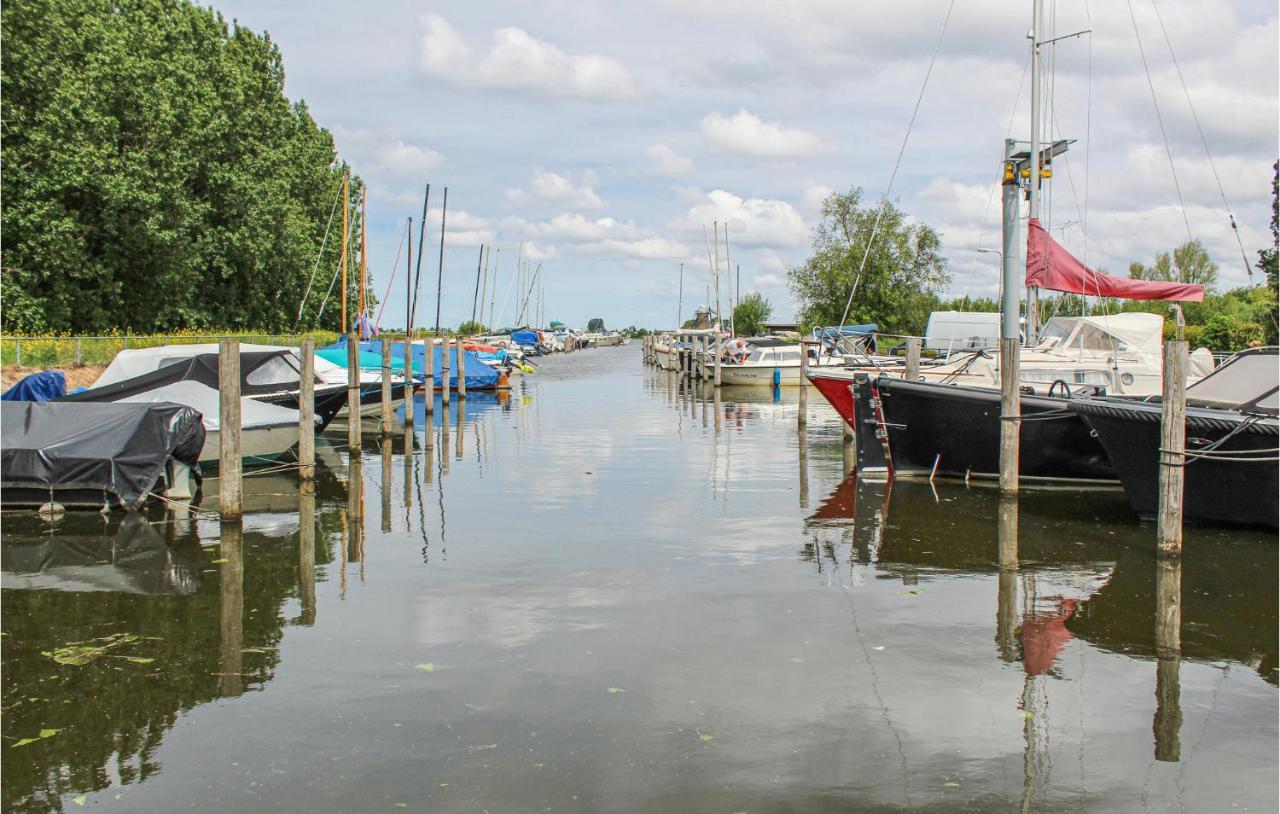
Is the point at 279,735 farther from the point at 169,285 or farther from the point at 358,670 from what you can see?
the point at 169,285

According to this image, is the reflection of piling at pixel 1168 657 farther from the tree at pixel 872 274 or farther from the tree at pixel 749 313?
the tree at pixel 749 313

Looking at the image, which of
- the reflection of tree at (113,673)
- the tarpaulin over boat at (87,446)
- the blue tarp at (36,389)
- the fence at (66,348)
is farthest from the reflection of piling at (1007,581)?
the fence at (66,348)

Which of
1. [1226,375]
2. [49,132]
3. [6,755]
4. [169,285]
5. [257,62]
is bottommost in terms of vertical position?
[6,755]

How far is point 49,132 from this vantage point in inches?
1335

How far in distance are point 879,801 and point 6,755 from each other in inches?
205

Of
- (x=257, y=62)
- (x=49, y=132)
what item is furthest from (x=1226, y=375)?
(x=257, y=62)

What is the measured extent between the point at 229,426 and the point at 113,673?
5380mm

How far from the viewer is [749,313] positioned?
115 meters

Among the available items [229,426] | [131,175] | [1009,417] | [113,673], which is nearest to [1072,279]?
[1009,417]

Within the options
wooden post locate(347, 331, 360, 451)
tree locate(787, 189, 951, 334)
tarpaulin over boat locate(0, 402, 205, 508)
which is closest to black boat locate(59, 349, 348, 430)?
wooden post locate(347, 331, 360, 451)

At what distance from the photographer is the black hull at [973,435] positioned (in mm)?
17031

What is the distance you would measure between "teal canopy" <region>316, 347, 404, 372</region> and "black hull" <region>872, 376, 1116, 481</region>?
1811 cm

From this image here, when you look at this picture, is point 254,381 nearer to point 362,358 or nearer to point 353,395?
point 353,395

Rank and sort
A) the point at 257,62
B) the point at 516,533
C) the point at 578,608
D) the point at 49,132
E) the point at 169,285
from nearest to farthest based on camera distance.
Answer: the point at 578,608 → the point at 516,533 → the point at 49,132 → the point at 169,285 → the point at 257,62
